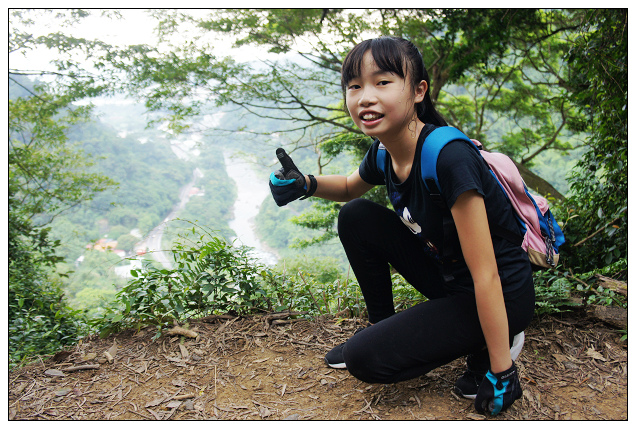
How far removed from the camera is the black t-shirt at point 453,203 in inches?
50.9

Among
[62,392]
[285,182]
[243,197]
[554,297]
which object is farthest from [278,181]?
[243,197]

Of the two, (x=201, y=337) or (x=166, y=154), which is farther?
(x=166, y=154)

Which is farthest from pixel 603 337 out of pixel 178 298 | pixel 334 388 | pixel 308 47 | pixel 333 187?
pixel 308 47

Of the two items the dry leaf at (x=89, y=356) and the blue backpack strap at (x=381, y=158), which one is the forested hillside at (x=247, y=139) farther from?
the blue backpack strap at (x=381, y=158)

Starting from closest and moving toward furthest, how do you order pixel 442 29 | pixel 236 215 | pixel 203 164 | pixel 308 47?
pixel 442 29 → pixel 308 47 → pixel 236 215 → pixel 203 164

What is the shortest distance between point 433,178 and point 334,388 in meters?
0.93

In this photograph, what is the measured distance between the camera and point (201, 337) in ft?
6.91

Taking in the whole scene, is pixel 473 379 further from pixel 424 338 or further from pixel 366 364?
pixel 366 364

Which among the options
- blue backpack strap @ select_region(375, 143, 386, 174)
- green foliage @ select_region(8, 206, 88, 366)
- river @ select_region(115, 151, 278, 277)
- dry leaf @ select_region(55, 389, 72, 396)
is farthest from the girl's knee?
river @ select_region(115, 151, 278, 277)

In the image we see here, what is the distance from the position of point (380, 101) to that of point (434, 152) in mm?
248

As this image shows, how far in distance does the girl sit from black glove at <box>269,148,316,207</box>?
0.35 metres

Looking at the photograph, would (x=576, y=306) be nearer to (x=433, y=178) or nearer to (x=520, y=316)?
(x=520, y=316)

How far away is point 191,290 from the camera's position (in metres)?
2.28

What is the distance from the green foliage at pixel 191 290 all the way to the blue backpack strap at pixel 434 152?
1293 mm
